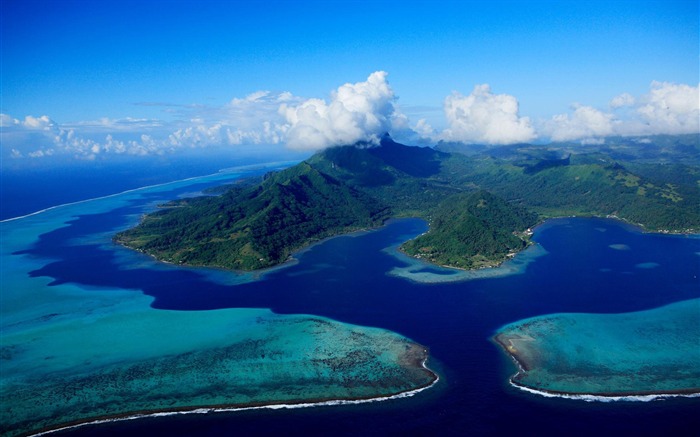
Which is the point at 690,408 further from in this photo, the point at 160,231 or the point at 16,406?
the point at 160,231

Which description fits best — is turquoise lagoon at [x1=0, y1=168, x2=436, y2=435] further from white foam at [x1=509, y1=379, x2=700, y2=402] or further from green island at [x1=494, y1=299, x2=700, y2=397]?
white foam at [x1=509, y1=379, x2=700, y2=402]

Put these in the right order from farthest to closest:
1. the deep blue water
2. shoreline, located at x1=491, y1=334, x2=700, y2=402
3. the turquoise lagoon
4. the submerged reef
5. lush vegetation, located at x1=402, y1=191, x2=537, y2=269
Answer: lush vegetation, located at x1=402, y1=191, x2=537, y2=269 < the turquoise lagoon < the submerged reef < shoreline, located at x1=491, y1=334, x2=700, y2=402 < the deep blue water

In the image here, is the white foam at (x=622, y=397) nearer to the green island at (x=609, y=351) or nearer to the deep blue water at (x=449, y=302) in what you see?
the green island at (x=609, y=351)

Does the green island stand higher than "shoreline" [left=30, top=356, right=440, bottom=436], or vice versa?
"shoreline" [left=30, top=356, right=440, bottom=436]

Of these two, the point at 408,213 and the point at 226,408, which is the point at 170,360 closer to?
the point at 226,408

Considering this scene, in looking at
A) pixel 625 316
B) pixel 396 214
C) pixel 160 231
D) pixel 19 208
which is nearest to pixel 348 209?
pixel 396 214

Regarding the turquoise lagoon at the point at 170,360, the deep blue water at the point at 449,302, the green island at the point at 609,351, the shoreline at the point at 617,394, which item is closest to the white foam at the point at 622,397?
the shoreline at the point at 617,394

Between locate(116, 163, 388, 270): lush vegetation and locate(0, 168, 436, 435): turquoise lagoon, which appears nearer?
locate(0, 168, 436, 435): turquoise lagoon

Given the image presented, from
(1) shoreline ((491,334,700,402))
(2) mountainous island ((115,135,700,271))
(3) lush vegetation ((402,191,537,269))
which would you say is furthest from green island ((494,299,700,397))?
(2) mountainous island ((115,135,700,271))
